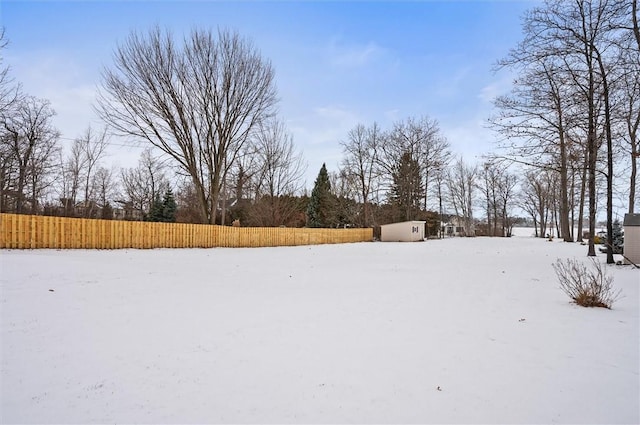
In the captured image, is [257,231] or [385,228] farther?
[385,228]

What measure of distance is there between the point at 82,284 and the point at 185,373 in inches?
165

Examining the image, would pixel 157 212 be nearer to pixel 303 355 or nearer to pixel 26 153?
pixel 26 153

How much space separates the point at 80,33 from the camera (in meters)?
10.9

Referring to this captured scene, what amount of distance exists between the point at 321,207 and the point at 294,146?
896cm

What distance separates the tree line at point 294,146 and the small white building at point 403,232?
21.4 feet

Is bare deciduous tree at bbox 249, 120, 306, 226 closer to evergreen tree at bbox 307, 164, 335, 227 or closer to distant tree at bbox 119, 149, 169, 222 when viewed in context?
evergreen tree at bbox 307, 164, 335, 227

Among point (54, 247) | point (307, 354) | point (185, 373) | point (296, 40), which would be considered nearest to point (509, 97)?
point (296, 40)

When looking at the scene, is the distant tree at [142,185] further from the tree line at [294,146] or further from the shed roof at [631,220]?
the shed roof at [631,220]

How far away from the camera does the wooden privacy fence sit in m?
9.91

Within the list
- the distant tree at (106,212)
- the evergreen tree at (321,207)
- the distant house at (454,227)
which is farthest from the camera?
the distant house at (454,227)

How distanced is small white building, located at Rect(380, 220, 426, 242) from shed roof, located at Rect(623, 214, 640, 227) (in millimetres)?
→ 18043

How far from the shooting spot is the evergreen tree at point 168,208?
112ft

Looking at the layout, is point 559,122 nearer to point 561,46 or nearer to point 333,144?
point 561,46

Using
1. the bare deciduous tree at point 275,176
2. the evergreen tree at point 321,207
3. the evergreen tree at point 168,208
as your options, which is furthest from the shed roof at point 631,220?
the evergreen tree at point 168,208
